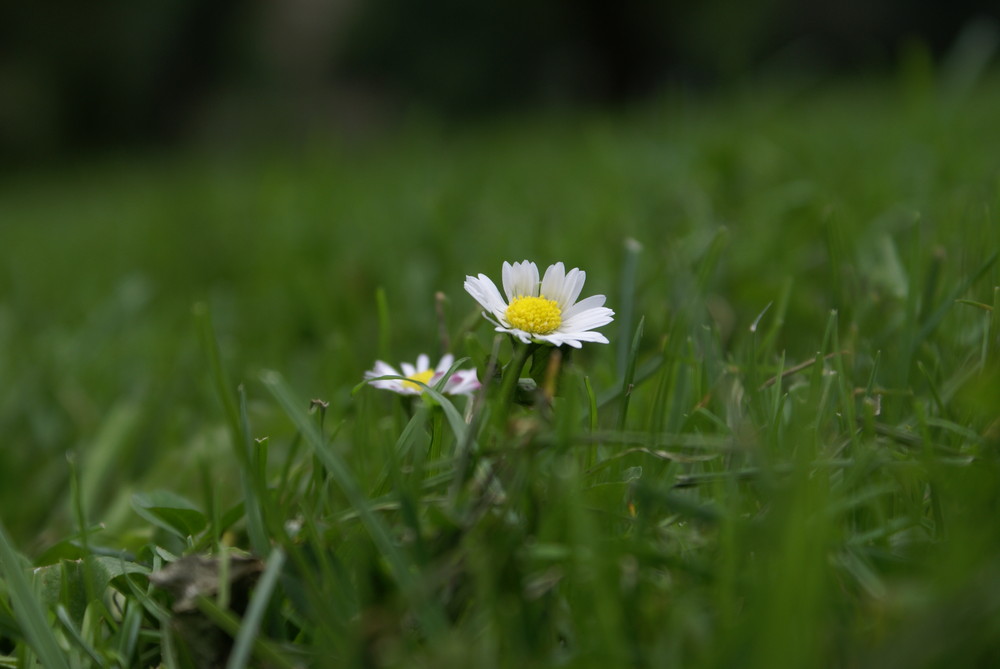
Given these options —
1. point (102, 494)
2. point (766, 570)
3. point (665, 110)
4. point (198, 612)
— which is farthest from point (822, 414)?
point (665, 110)

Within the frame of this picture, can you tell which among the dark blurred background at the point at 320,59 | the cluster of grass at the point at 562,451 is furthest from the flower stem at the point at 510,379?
the dark blurred background at the point at 320,59

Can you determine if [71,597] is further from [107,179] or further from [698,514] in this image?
[107,179]

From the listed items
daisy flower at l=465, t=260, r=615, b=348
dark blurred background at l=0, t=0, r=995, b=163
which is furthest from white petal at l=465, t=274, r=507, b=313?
dark blurred background at l=0, t=0, r=995, b=163

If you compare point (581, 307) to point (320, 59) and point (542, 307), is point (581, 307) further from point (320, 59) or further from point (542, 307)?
point (320, 59)

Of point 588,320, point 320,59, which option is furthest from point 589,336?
point 320,59

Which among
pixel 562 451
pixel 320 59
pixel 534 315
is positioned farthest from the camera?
pixel 320 59

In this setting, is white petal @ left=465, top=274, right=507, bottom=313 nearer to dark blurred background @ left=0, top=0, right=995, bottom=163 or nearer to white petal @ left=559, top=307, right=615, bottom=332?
white petal @ left=559, top=307, right=615, bottom=332
